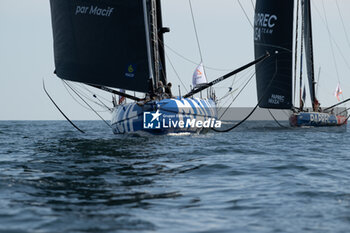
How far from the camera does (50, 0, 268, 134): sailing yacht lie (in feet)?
47.6

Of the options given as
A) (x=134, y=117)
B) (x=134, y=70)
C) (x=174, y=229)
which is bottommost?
(x=174, y=229)

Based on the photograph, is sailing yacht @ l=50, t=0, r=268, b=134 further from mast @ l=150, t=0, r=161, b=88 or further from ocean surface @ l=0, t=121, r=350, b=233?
ocean surface @ l=0, t=121, r=350, b=233

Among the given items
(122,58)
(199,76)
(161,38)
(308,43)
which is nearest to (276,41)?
(308,43)

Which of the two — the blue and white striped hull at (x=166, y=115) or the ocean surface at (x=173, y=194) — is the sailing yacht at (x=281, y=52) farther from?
the ocean surface at (x=173, y=194)

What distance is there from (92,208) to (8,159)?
18.0 ft

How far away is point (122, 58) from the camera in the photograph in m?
14.5

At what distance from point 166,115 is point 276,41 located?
56.6 feet

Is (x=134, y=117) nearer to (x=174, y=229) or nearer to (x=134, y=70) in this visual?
(x=134, y=70)

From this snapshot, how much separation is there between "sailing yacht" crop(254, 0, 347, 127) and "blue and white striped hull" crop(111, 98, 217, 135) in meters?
14.1

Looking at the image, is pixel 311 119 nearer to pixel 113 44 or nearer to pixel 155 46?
pixel 155 46

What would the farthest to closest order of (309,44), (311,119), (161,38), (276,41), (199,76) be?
1. (199,76)
2. (309,44)
3. (311,119)
4. (276,41)
5. (161,38)

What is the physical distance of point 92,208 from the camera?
4.61 meters

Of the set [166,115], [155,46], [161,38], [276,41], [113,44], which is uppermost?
A: [276,41]

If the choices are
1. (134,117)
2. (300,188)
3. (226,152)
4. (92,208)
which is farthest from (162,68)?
(92,208)
